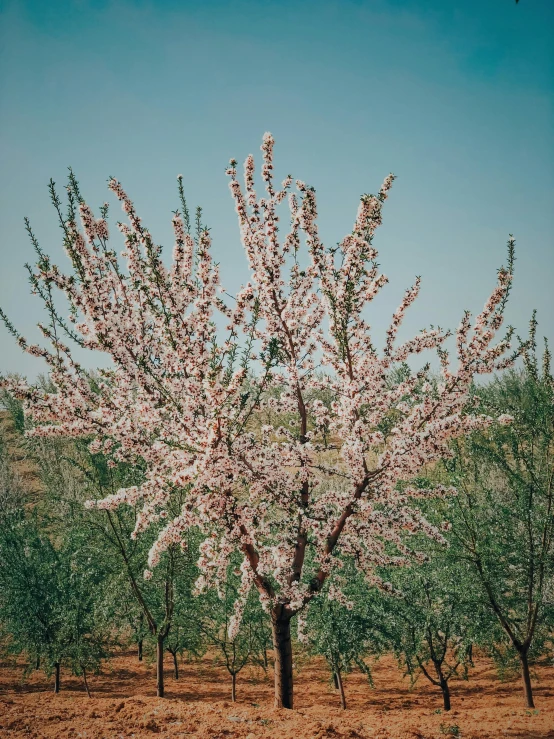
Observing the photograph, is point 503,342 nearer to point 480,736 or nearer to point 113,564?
point 480,736

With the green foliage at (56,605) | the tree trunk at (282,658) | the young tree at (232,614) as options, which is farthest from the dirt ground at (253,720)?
the green foliage at (56,605)

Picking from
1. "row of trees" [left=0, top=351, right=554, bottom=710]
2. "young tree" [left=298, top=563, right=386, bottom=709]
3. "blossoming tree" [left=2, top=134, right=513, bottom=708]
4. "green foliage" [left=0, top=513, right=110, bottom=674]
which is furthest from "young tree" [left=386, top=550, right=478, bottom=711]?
"green foliage" [left=0, top=513, right=110, bottom=674]

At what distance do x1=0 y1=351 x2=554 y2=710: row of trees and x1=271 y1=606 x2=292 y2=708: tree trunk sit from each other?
820 millimetres

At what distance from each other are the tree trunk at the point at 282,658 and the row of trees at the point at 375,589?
0.82m

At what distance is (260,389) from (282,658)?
5313 mm

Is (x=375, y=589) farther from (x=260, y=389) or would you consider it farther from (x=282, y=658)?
(x=260, y=389)

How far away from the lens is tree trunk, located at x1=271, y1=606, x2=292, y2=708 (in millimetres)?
8141

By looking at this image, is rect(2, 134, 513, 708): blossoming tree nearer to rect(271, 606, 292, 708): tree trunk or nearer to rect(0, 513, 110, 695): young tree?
rect(271, 606, 292, 708): tree trunk

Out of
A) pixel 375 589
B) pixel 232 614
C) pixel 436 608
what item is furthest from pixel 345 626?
pixel 232 614

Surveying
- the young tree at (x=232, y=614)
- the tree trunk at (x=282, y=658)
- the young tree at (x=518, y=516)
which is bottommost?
the young tree at (x=232, y=614)

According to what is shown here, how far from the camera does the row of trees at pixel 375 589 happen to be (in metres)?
10.8

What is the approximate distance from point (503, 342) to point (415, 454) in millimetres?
2892

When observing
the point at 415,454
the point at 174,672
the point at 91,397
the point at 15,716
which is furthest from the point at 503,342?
the point at 174,672

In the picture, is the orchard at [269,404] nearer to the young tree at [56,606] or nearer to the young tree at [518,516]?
the young tree at [518,516]
